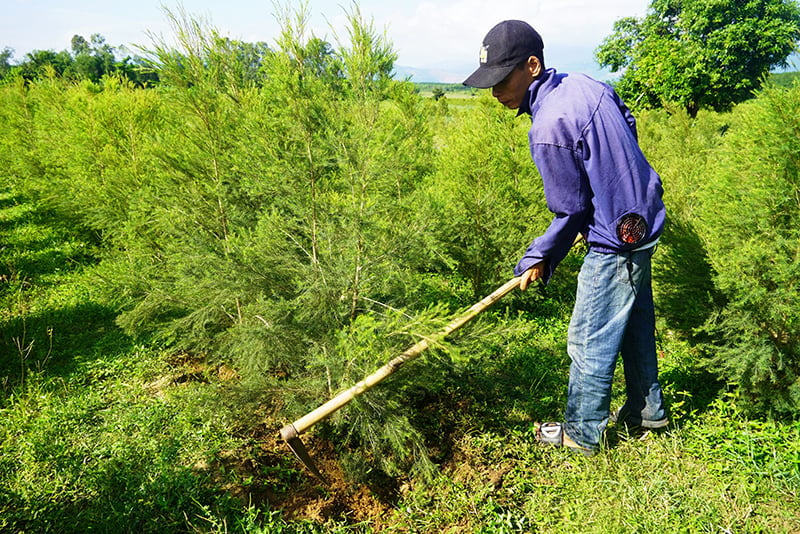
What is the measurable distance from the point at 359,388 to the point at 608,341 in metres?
1.51

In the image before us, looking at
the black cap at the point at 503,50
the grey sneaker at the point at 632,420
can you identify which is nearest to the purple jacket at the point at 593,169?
the black cap at the point at 503,50

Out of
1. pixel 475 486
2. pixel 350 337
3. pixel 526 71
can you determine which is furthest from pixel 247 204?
pixel 475 486

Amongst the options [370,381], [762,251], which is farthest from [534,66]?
[370,381]

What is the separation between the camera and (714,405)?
10.0ft

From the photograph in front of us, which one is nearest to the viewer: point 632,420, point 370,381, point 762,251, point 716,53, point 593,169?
point 593,169

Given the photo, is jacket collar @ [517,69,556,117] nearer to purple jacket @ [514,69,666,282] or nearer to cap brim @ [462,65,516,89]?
purple jacket @ [514,69,666,282]

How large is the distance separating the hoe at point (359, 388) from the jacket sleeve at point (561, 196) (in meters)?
0.27

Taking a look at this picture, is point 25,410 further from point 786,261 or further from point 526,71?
point 786,261

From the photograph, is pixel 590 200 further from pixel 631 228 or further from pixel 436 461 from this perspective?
pixel 436 461

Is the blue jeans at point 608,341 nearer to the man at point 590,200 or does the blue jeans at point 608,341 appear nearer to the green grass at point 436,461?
the man at point 590,200

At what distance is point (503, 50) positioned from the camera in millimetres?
2230

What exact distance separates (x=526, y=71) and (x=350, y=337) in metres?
1.86

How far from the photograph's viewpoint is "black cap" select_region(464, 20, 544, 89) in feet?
7.27

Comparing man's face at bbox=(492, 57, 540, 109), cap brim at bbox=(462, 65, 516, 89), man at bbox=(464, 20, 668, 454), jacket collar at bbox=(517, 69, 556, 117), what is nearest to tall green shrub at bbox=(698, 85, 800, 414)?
man at bbox=(464, 20, 668, 454)
